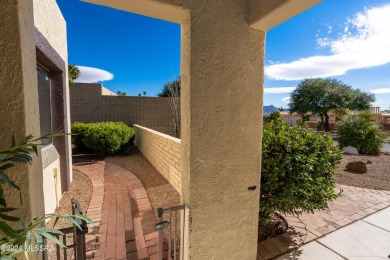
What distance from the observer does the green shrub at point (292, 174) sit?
2584 millimetres

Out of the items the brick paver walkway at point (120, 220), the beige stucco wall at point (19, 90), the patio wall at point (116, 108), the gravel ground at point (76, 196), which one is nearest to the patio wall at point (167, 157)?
the brick paver walkway at point (120, 220)

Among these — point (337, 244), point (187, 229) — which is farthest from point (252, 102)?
point (337, 244)

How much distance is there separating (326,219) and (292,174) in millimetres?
1670

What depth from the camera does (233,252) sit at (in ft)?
7.30

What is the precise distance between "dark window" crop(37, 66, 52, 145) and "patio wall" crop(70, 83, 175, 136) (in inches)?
271

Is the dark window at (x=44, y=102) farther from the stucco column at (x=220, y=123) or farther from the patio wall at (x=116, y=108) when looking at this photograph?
the patio wall at (x=116, y=108)

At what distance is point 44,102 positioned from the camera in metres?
3.67

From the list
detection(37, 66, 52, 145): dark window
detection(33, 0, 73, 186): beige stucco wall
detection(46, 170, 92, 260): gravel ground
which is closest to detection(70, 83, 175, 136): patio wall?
detection(46, 170, 92, 260): gravel ground

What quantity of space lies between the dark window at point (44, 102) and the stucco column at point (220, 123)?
3082 millimetres

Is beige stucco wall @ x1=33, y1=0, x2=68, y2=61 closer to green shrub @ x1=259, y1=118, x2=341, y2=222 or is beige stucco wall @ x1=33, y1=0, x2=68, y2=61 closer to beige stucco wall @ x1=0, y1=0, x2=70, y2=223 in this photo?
beige stucco wall @ x1=0, y1=0, x2=70, y2=223

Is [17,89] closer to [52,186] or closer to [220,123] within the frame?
[220,123]

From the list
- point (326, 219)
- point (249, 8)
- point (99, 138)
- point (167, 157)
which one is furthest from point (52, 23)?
point (326, 219)

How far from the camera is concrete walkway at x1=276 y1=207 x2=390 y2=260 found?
101 inches

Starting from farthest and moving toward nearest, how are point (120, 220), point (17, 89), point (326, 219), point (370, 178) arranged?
point (370, 178) < point (326, 219) < point (120, 220) < point (17, 89)
